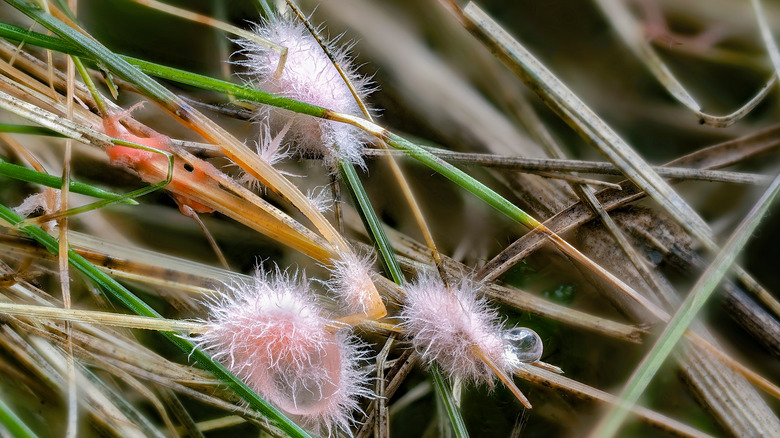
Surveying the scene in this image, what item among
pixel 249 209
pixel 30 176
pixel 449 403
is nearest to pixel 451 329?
pixel 449 403

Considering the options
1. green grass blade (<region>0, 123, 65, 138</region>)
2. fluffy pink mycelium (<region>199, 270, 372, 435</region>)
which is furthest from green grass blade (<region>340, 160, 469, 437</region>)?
green grass blade (<region>0, 123, 65, 138</region>)

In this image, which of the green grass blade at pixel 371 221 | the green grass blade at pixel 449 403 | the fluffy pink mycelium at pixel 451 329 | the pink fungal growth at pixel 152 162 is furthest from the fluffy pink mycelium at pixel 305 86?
the green grass blade at pixel 449 403

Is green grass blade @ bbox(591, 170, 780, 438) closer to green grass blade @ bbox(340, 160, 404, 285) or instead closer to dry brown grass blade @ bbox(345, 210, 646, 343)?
dry brown grass blade @ bbox(345, 210, 646, 343)

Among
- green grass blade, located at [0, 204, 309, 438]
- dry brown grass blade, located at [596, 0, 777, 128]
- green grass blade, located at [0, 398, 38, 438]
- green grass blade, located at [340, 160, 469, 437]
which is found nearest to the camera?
→ green grass blade, located at [0, 398, 38, 438]

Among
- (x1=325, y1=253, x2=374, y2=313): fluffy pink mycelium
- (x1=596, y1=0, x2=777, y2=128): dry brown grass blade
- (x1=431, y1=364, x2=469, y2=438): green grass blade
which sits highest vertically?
(x1=596, y1=0, x2=777, y2=128): dry brown grass blade

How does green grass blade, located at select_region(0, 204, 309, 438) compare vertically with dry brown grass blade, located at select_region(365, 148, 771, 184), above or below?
below

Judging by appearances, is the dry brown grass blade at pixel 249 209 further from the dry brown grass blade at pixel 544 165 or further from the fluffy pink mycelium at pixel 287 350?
the dry brown grass blade at pixel 544 165
